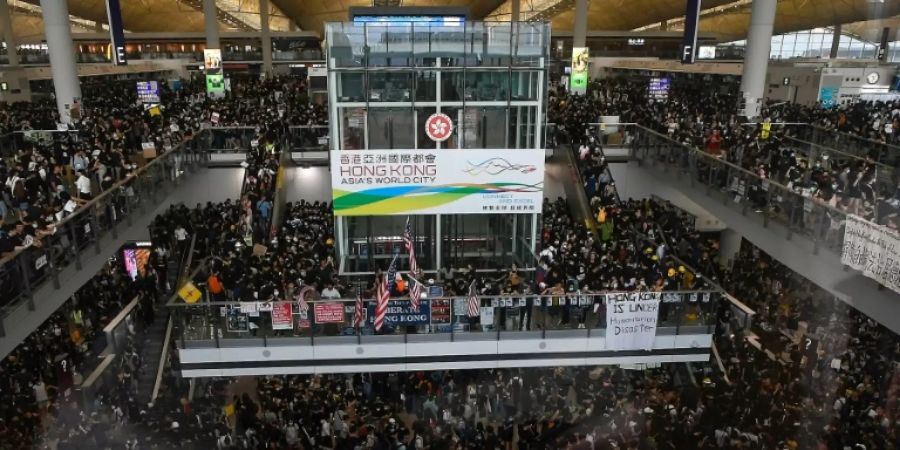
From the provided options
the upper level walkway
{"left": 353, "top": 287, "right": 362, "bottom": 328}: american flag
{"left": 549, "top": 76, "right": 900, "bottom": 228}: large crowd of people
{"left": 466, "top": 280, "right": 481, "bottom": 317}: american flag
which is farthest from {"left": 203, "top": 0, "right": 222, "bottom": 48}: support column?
{"left": 466, "top": 280, "right": 481, "bottom": 317}: american flag

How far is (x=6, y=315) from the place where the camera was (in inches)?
421

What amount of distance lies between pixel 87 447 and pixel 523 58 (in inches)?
527

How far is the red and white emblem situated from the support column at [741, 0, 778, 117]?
1495 cm

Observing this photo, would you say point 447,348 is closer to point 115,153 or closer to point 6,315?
point 6,315

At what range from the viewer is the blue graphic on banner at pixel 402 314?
14.0 meters

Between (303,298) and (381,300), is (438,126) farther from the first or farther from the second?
(303,298)

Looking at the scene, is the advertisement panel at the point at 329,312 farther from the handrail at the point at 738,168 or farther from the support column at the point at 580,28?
the support column at the point at 580,28

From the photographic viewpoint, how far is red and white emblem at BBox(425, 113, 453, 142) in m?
17.0

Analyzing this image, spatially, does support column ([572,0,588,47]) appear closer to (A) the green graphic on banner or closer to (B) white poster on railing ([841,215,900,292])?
(A) the green graphic on banner

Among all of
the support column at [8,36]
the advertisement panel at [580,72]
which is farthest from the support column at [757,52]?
the support column at [8,36]

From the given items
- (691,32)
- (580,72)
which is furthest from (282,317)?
(580,72)

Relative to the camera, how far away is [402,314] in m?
14.2

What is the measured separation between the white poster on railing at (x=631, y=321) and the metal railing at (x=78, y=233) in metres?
10.9

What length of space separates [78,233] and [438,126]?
857cm
